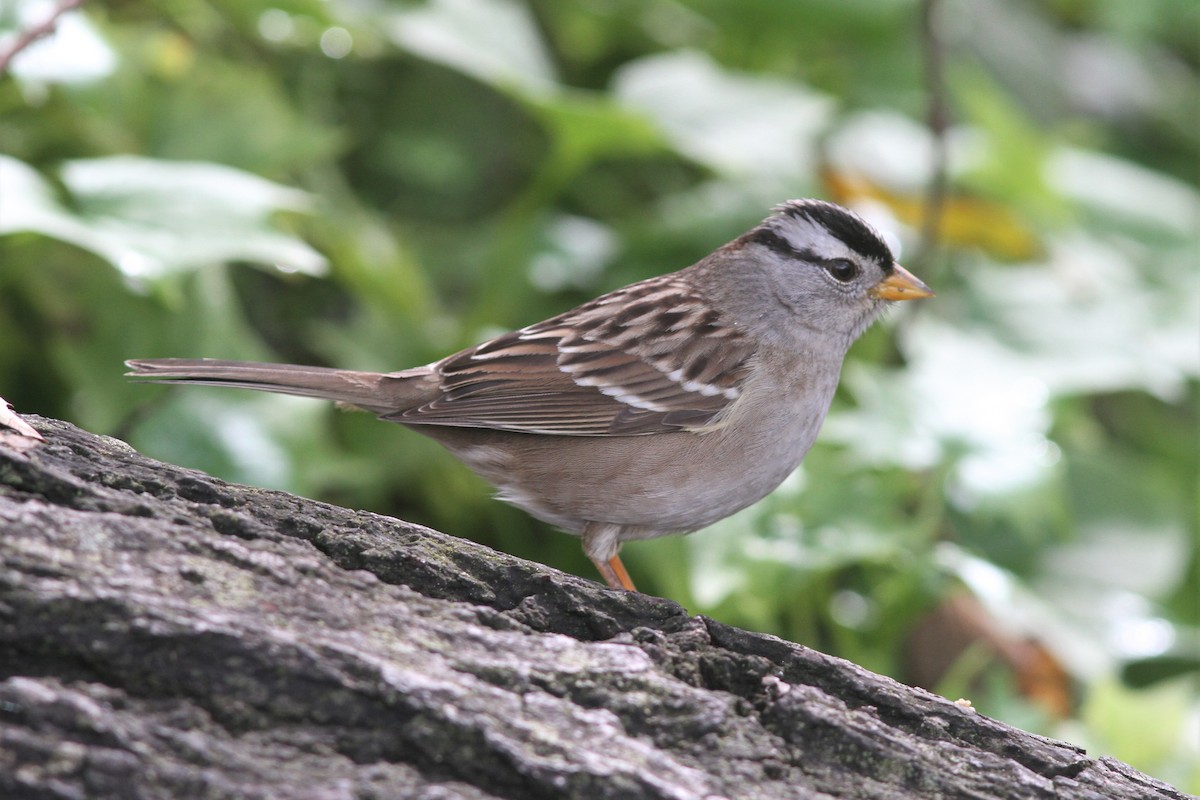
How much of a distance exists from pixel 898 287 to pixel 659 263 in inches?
47.3

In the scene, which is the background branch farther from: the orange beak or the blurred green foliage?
the orange beak

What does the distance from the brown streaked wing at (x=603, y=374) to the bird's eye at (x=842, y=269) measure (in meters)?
0.29

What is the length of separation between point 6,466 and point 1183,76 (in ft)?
20.6

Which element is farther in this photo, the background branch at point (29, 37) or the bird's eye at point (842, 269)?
the bird's eye at point (842, 269)

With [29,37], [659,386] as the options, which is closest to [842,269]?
[659,386]

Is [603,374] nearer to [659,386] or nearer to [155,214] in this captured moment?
[659,386]

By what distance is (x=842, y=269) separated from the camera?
10.0 feet

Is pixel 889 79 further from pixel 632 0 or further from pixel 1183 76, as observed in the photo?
pixel 1183 76

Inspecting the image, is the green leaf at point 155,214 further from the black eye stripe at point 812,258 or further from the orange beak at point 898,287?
the orange beak at point 898,287

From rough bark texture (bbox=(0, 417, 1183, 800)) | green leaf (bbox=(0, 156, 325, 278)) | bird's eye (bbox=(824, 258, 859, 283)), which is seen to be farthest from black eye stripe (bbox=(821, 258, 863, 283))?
rough bark texture (bbox=(0, 417, 1183, 800))

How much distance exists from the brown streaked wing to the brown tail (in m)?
0.07

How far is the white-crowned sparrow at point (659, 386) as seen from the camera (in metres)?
2.71

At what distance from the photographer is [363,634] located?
5.35 ft

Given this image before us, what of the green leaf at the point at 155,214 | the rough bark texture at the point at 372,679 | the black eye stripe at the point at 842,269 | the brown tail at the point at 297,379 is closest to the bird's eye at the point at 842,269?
the black eye stripe at the point at 842,269
